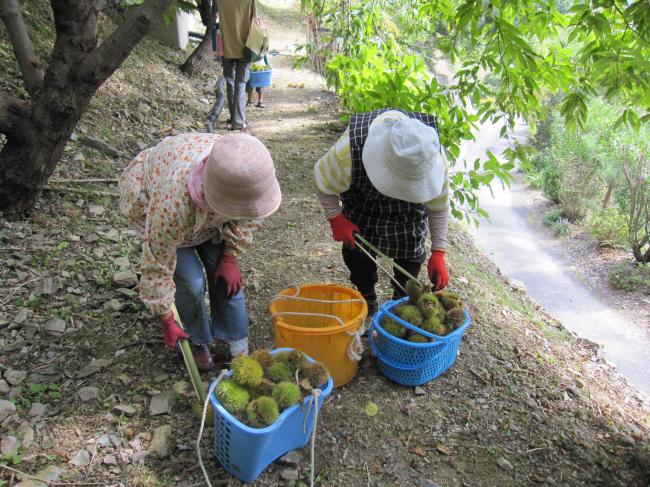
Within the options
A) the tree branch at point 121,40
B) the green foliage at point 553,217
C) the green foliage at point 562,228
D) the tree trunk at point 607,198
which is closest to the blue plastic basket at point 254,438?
the tree branch at point 121,40

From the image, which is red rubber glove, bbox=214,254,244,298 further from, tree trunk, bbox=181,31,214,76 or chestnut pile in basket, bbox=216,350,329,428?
tree trunk, bbox=181,31,214,76

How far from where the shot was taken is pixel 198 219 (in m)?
1.84

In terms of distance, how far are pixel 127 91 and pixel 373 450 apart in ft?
16.4

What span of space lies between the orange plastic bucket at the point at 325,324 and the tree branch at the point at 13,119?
191 cm

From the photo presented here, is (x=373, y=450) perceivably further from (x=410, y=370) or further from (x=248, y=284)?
(x=248, y=284)

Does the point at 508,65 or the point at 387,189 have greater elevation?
the point at 508,65

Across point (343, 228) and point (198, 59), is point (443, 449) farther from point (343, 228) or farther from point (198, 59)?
point (198, 59)

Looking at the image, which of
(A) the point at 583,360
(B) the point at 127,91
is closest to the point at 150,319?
(A) the point at 583,360

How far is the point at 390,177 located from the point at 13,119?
230 centimetres

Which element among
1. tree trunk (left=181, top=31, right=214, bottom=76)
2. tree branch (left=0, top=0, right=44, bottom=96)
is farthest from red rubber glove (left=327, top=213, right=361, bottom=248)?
tree trunk (left=181, top=31, right=214, bottom=76)

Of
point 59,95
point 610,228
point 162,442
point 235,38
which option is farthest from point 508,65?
point 610,228

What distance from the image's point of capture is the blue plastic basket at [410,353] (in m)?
2.21

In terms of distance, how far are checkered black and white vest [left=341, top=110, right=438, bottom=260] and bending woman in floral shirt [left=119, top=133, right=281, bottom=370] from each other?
574 mm

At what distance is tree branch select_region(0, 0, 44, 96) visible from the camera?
3.05 meters
